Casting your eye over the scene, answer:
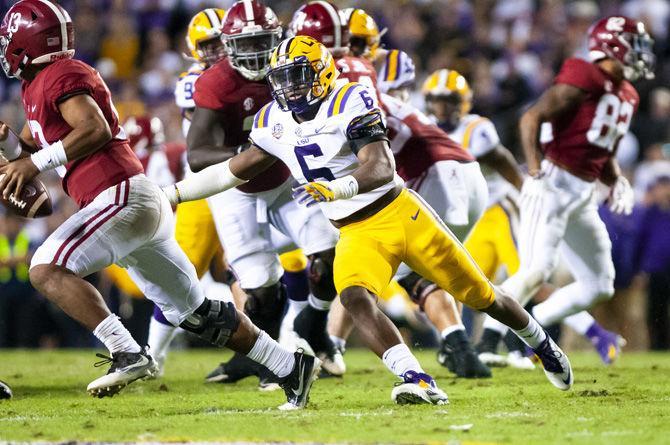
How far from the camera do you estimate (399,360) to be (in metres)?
5.64

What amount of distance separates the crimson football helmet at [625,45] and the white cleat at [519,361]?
2.08 metres

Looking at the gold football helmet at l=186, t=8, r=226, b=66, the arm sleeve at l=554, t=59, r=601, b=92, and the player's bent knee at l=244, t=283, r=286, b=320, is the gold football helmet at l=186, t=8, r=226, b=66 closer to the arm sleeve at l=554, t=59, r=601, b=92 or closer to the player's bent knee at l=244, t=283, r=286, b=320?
the player's bent knee at l=244, t=283, r=286, b=320

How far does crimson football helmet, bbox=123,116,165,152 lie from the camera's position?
8961 mm

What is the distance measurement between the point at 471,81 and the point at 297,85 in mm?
7789

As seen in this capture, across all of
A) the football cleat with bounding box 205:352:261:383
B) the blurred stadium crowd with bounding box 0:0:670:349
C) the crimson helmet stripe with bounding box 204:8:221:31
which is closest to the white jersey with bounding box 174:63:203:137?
the crimson helmet stripe with bounding box 204:8:221:31

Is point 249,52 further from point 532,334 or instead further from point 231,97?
point 532,334

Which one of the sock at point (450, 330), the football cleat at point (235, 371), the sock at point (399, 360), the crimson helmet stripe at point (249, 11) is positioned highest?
the crimson helmet stripe at point (249, 11)

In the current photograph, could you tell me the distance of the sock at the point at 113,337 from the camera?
5.56m

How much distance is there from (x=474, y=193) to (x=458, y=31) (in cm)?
670

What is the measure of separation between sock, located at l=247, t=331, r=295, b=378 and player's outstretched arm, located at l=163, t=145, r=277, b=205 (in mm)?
777

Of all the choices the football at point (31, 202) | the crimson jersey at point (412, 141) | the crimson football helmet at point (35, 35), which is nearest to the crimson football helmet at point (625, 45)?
the crimson jersey at point (412, 141)

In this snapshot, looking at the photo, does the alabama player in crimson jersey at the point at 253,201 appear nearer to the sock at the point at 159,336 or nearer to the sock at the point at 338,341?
the sock at the point at 338,341

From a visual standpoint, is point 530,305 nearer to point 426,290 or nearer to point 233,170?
point 426,290

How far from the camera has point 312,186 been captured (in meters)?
5.23
